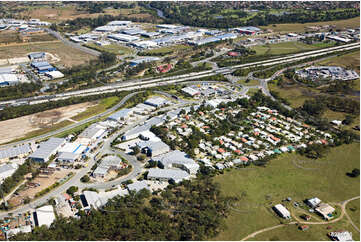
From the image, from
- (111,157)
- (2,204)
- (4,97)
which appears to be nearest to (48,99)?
(4,97)

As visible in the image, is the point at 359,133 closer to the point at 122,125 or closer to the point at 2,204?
the point at 122,125

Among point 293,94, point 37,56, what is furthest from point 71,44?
point 293,94

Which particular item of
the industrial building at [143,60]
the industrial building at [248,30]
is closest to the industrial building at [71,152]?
the industrial building at [143,60]

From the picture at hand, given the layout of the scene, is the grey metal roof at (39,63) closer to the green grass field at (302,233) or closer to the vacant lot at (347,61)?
the green grass field at (302,233)

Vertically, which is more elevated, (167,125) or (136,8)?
(136,8)

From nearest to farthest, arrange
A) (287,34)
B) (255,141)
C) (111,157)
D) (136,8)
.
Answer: (111,157) → (255,141) → (287,34) → (136,8)

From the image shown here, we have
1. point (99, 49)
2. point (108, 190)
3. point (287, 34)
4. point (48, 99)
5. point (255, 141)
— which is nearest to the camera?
point (108, 190)
